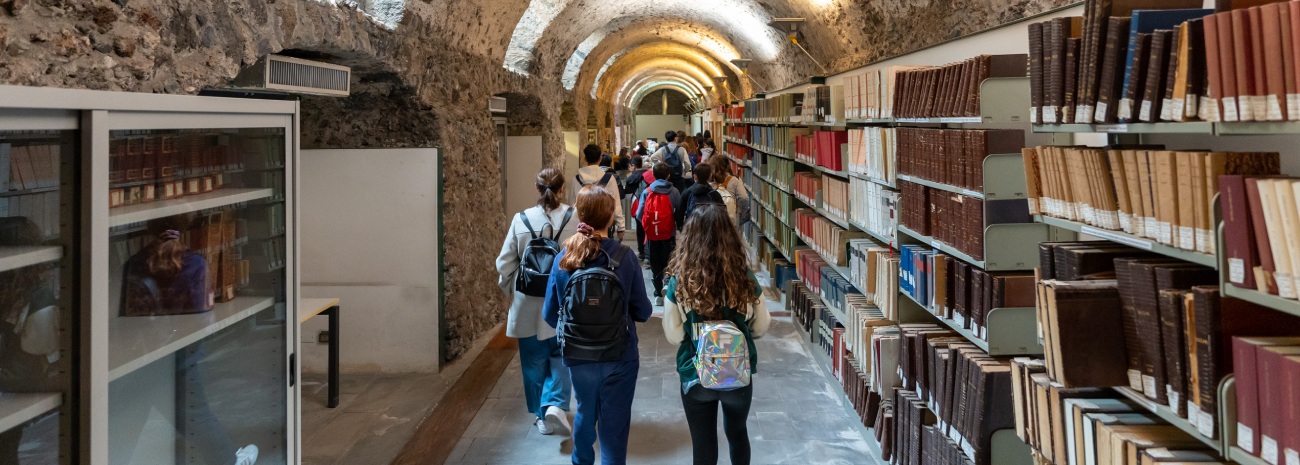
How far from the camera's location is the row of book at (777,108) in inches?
327

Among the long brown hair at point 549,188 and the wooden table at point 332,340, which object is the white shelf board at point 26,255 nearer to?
the long brown hair at point 549,188

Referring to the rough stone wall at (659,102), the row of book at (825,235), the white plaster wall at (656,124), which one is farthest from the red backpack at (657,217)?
the rough stone wall at (659,102)

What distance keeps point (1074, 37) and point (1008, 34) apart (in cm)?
154

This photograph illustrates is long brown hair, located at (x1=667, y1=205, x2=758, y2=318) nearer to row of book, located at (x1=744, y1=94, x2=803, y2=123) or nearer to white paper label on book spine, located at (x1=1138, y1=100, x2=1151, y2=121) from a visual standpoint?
white paper label on book spine, located at (x1=1138, y1=100, x2=1151, y2=121)

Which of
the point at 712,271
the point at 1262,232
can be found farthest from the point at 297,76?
the point at 1262,232

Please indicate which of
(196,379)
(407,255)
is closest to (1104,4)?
(196,379)

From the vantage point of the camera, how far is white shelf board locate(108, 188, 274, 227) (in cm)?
247

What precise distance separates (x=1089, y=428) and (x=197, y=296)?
2649mm

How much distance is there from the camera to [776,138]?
9453 millimetres

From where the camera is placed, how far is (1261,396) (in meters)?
1.75

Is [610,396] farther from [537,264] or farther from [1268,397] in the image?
[1268,397]

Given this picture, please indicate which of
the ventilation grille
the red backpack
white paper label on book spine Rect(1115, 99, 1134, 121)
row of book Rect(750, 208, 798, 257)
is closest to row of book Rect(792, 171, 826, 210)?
row of book Rect(750, 208, 798, 257)

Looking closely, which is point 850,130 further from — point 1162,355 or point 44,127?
point 44,127

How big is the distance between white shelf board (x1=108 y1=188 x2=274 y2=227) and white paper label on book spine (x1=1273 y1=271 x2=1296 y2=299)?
105 inches
